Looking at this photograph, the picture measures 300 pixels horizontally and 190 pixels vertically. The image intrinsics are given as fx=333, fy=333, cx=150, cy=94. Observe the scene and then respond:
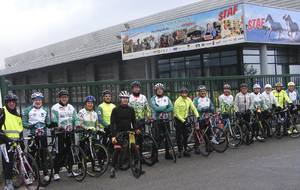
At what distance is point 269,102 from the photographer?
11.3 meters

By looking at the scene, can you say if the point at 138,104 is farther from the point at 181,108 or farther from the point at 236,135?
the point at 236,135

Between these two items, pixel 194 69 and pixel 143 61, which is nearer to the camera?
pixel 194 69

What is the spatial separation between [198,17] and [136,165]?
16291 mm

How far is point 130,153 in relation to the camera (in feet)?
22.9

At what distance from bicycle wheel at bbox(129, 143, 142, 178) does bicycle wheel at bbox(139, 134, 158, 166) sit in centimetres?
91

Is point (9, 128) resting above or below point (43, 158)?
above

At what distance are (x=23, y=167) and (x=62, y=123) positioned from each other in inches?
51.6

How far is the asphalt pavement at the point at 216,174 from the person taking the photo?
6.21 meters

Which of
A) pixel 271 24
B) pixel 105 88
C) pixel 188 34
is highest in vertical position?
pixel 271 24

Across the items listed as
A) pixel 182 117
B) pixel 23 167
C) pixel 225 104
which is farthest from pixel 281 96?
pixel 23 167

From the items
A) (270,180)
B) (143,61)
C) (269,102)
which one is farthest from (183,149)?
(143,61)

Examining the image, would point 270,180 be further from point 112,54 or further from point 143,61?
point 112,54

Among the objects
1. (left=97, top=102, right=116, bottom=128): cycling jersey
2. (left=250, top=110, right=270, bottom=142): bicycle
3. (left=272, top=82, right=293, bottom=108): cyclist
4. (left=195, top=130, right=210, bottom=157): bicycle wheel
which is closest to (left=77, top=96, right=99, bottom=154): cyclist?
(left=97, top=102, right=116, bottom=128): cycling jersey

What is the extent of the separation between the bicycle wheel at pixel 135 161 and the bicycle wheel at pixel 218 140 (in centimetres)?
285
